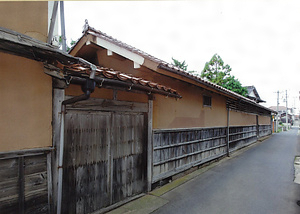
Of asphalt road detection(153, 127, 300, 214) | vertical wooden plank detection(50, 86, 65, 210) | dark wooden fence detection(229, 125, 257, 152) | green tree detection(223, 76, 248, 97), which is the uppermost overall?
green tree detection(223, 76, 248, 97)

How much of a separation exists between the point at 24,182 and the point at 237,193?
5.49 m

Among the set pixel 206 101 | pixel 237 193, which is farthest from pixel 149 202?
pixel 206 101

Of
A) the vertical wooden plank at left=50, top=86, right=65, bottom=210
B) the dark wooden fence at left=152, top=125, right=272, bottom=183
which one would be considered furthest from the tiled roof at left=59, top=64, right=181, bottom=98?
the dark wooden fence at left=152, top=125, right=272, bottom=183

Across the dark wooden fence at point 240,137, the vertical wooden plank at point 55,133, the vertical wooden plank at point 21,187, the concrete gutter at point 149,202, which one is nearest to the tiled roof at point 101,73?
the vertical wooden plank at point 55,133

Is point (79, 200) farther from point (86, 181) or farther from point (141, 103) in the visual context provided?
point (141, 103)

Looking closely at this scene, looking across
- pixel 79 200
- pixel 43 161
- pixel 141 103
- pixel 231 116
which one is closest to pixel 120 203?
pixel 79 200

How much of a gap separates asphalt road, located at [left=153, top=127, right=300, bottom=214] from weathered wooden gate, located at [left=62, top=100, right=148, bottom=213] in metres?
1.11

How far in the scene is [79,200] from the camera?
147 inches

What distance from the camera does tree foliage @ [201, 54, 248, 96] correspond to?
1025 inches

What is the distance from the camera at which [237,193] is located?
5363 millimetres

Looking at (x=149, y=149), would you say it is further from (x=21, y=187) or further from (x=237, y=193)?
(x=21, y=187)

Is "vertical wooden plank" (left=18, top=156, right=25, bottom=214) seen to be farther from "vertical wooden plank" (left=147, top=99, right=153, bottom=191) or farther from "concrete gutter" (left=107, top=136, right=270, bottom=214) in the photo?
"vertical wooden plank" (left=147, top=99, right=153, bottom=191)

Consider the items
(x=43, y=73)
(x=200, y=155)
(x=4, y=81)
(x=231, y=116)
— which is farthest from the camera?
(x=231, y=116)

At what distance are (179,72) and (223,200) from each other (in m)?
3.82
